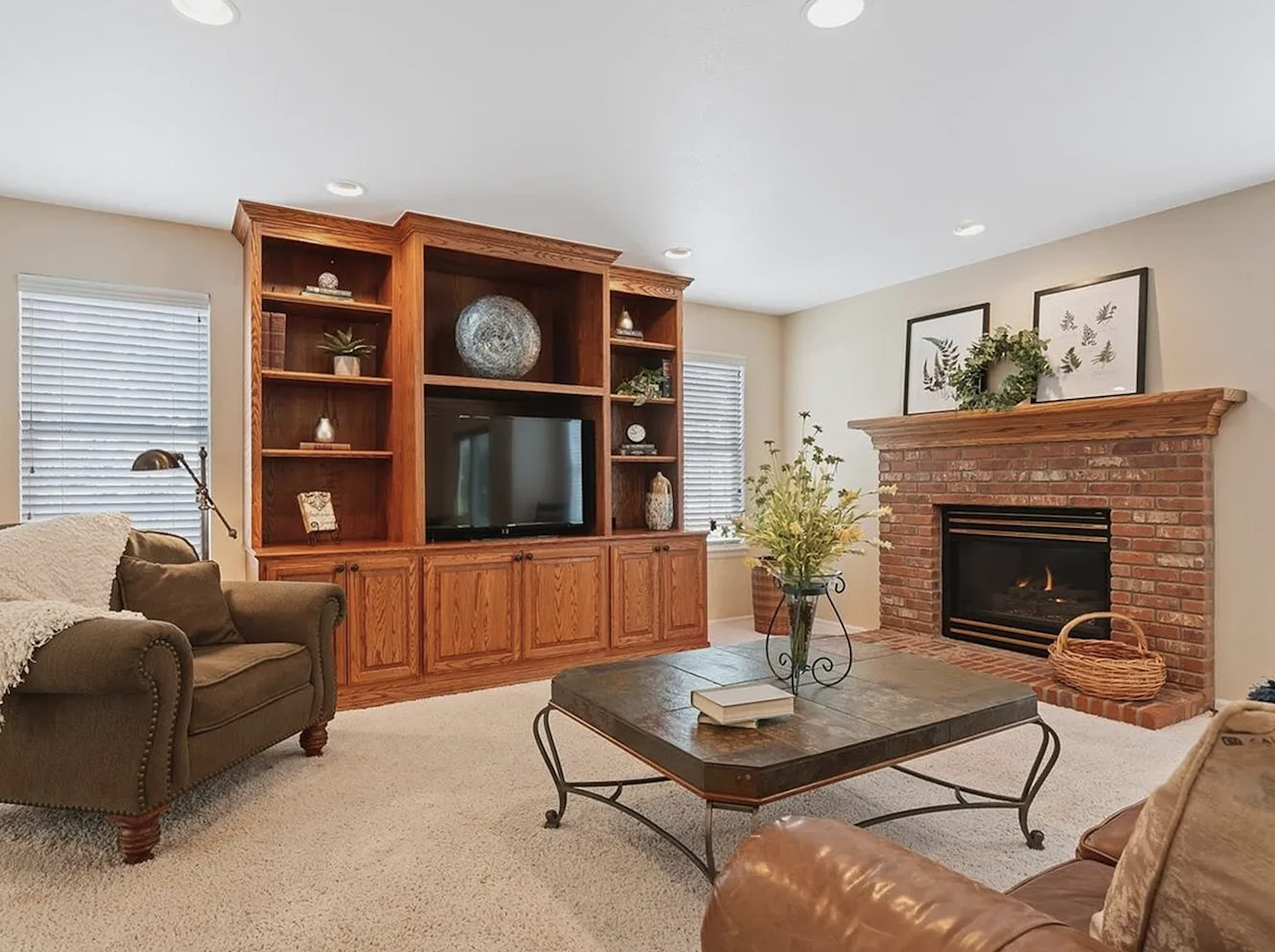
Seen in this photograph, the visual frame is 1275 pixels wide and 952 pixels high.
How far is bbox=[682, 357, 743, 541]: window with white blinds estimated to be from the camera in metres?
5.89

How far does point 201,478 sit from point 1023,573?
182 inches

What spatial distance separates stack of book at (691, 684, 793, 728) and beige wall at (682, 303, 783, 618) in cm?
377

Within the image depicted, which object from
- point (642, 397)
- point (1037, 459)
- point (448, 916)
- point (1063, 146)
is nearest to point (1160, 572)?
point (1037, 459)

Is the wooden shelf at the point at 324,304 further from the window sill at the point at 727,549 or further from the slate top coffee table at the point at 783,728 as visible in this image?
the window sill at the point at 727,549

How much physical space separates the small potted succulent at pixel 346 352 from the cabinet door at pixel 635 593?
1.75 metres

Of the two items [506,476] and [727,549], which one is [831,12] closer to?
[506,476]

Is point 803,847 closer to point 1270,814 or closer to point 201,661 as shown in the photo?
point 1270,814

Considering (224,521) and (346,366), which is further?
(346,366)

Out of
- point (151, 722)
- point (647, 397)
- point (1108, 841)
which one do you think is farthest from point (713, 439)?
point (1108, 841)

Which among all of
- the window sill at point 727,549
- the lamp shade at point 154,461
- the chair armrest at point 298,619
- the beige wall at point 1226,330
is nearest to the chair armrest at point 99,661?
the chair armrest at point 298,619

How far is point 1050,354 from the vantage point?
437 cm

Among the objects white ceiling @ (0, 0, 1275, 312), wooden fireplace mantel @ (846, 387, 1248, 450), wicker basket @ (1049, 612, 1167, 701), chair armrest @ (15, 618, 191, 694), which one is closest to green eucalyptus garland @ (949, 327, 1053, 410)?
wooden fireplace mantel @ (846, 387, 1248, 450)

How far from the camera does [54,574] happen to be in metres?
2.65

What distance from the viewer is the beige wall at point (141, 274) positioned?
144 inches
